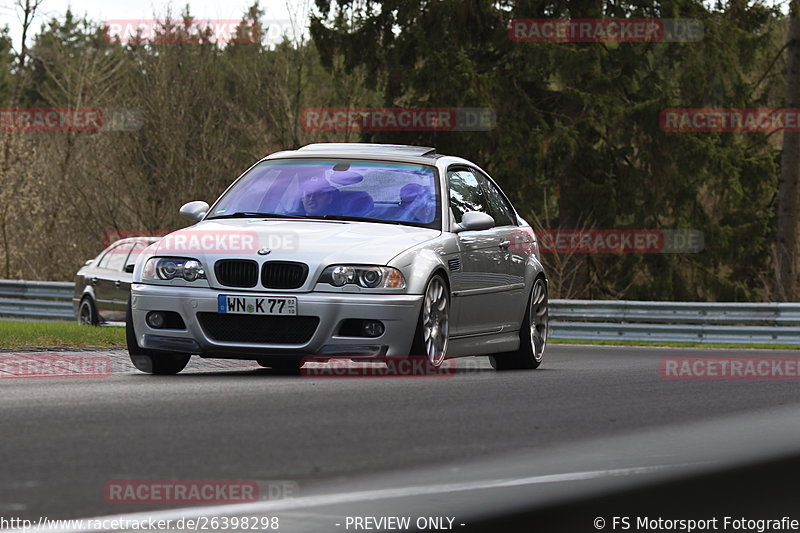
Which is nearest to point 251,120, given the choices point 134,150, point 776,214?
point 134,150

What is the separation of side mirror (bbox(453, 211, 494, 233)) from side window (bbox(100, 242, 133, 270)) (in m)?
11.6

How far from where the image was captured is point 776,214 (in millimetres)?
37281

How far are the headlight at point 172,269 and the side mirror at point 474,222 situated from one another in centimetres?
214

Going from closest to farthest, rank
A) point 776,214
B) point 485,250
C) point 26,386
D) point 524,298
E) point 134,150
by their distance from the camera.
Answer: point 26,386 → point 485,250 → point 524,298 → point 134,150 → point 776,214

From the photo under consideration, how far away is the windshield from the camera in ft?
36.3

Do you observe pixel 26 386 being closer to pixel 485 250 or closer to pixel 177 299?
pixel 177 299

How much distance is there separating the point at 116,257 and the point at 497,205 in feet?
35.0

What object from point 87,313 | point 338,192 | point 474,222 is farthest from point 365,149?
point 87,313

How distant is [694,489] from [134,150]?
3033cm

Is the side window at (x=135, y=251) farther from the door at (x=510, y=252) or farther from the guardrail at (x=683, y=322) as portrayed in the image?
the door at (x=510, y=252)

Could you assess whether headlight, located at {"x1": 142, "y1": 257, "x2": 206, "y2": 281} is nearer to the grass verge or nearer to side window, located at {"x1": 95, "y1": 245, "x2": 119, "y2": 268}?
the grass verge

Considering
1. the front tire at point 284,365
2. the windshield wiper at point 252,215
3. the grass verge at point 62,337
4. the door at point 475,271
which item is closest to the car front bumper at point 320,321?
the front tire at point 284,365

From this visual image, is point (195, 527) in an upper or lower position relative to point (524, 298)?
upper

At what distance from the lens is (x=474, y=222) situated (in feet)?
36.4
